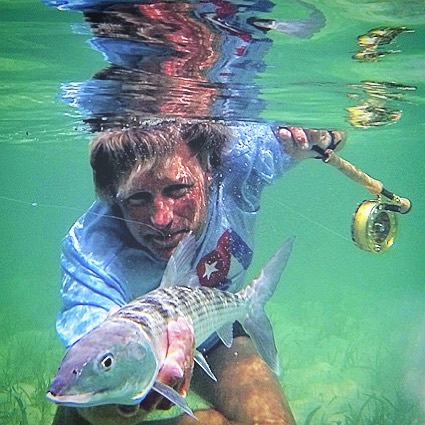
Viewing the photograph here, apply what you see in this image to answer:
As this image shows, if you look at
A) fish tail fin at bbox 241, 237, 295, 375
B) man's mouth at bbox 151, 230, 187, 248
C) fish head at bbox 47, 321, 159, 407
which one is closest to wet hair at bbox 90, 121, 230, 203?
man's mouth at bbox 151, 230, 187, 248

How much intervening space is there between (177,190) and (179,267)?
311 cm

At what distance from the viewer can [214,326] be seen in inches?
206

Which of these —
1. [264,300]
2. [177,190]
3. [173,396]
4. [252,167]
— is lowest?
[264,300]

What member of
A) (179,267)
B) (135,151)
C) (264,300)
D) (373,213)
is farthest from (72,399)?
(373,213)

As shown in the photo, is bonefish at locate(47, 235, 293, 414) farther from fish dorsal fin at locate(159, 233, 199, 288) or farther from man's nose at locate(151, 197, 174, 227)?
man's nose at locate(151, 197, 174, 227)

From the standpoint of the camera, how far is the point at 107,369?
3.29 meters

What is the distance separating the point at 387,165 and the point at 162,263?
4929 centimetres

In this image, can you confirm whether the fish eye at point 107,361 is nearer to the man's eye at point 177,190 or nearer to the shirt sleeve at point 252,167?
the man's eye at point 177,190

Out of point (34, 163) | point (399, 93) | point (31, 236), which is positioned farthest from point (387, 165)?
point (31, 236)

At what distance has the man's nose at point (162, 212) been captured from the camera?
7562 millimetres

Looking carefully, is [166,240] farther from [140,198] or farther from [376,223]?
[376,223]

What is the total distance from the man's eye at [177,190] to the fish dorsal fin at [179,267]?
2.88 m

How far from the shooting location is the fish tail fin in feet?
20.7

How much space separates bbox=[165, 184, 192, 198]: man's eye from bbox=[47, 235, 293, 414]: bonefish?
7.52 ft
